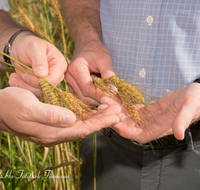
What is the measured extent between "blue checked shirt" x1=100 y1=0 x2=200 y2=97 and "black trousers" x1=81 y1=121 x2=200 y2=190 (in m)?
Answer: 0.34

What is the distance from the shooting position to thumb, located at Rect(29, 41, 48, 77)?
1.01m

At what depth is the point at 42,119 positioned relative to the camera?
2.57 feet

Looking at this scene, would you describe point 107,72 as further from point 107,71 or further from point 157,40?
point 157,40

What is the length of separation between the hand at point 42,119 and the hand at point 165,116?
0.56 ft

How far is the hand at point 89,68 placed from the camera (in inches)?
46.7

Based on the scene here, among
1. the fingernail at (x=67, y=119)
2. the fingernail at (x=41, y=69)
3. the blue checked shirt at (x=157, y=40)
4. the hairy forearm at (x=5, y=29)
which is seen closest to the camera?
the fingernail at (x=67, y=119)

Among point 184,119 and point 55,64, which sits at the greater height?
point 55,64

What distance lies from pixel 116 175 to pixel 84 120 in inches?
30.4

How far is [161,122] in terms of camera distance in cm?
97

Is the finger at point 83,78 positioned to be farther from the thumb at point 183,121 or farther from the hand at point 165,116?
the thumb at point 183,121

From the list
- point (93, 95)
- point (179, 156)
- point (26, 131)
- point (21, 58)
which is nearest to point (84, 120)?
point (26, 131)

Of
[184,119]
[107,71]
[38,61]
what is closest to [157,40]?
[107,71]

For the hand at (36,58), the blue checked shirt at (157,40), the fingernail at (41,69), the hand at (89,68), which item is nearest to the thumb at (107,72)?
the hand at (89,68)

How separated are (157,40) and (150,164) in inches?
30.4
